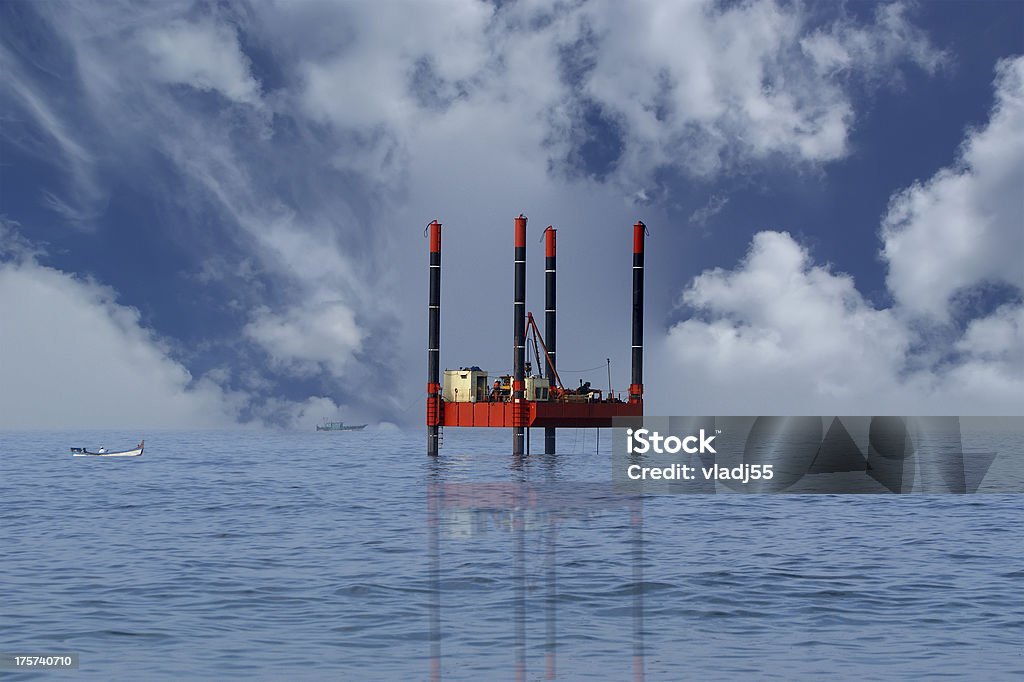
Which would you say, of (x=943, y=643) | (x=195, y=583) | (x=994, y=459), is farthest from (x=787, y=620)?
(x=994, y=459)

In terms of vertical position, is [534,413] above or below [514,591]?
above

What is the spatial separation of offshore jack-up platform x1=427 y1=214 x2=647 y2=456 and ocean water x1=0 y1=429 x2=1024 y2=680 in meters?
35.4

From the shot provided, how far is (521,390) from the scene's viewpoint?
82.0m

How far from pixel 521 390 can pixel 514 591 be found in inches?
2254

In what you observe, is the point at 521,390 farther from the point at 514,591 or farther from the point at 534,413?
the point at 514,591

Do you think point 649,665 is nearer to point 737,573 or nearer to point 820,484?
point 737,573

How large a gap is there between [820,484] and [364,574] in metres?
51.9

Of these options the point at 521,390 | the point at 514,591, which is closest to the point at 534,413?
the point at 521,390

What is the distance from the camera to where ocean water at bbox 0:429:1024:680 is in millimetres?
18484

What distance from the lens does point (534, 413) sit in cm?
8350

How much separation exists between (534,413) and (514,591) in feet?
193

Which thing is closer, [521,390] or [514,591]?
[514,591]

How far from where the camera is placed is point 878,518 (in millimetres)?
43312

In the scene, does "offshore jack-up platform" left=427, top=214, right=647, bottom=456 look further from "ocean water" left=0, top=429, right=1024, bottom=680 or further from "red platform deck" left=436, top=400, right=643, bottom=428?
"ocean water" left=0, top=429, right=1024, bottom=680
